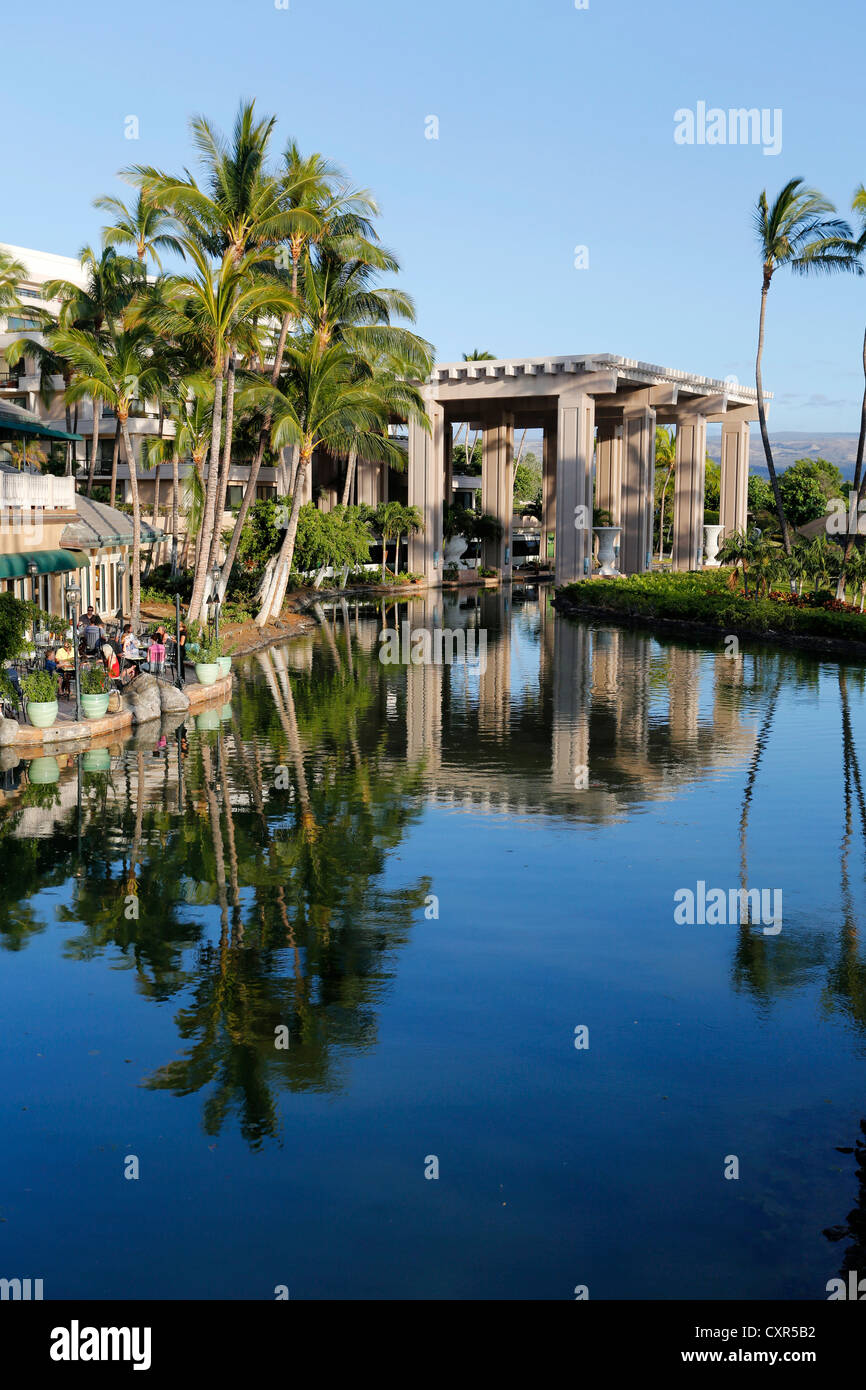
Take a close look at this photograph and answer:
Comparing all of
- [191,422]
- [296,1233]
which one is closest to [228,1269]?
[296,1233]

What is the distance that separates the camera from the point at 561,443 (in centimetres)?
6347

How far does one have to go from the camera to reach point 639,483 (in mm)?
69750

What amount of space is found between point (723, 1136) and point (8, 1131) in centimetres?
453

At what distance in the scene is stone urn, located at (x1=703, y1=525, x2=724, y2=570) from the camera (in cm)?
8231

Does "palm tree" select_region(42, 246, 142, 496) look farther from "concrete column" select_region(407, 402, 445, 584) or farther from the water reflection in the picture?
"concrete column" select_region(407, 402, 445, 584)

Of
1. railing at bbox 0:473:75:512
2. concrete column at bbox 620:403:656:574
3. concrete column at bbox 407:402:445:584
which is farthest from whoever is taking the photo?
concrete column at bbox 620:403:656:574

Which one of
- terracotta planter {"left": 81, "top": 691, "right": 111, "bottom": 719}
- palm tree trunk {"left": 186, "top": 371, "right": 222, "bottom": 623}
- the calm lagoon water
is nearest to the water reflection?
the calm lagoon water

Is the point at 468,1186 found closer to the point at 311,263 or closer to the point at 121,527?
the point at 121,527

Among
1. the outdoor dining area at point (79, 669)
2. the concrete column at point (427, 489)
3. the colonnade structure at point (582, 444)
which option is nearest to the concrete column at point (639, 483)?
the colonnade structure at point (582, 444)

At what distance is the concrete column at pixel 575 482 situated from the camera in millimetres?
63375

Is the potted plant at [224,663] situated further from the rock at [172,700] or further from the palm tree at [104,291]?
the palm tree at [104,291]

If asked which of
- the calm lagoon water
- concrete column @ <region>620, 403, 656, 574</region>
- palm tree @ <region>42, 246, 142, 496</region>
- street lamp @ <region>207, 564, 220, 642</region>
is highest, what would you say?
palm tree @ <region>42, 246, 142, 496</region>

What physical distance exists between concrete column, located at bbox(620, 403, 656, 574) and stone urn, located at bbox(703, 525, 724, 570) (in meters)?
11.5
